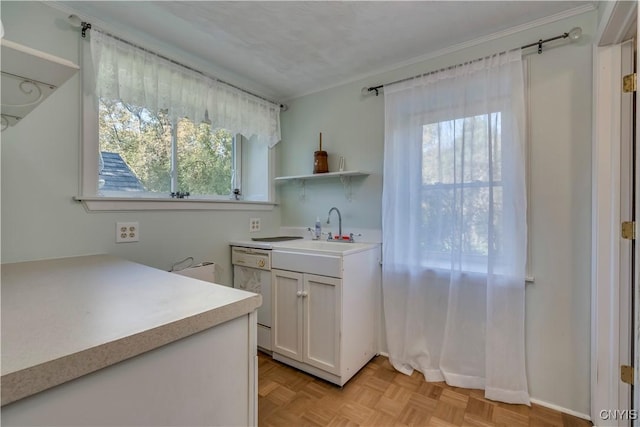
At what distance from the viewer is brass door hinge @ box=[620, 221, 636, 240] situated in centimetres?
141

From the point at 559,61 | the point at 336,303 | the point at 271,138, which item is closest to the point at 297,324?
the point at 336,303

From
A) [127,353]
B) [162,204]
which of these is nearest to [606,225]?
[127,353]

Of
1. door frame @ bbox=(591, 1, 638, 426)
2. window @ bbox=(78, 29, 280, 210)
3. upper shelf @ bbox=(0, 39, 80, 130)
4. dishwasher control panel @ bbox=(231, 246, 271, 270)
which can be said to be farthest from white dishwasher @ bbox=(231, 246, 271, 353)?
door frame @ bbox=(591, 1, 638, 426)

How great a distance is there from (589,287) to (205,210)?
102 inches

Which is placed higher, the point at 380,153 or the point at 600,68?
the point at 600,68

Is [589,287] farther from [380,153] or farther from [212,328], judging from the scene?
[212,328]

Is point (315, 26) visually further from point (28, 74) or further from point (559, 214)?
point (559, 214)

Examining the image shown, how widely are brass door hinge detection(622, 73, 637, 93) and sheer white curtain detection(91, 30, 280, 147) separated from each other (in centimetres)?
243

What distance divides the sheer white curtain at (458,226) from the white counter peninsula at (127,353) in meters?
1.55

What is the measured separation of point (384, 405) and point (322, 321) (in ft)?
2.01

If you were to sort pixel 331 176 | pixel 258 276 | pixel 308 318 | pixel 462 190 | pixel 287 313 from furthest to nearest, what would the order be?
pixel 331 176 < pixel 258 276 < pixel 287 313 < pixel 308 318 < pixel 462 190

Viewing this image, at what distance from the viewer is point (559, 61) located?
1.68 meters

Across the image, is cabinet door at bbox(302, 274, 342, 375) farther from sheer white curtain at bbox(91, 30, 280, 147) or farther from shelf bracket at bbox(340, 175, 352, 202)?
sheer white curtain at bbox(91, 30, 280, 147)

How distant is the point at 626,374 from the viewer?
1.44 m
